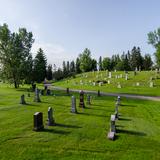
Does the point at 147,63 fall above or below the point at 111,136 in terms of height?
above

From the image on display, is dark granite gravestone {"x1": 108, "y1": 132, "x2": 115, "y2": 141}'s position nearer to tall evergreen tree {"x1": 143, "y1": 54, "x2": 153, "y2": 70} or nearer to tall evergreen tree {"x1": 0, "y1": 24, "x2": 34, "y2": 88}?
tall evergreen tree {"x1": 0, "y1": 24, "x2": 34, "y2": 88}

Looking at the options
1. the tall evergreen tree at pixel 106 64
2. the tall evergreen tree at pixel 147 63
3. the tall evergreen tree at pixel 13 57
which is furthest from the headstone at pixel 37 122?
the tall evergreen tree at pixel 106 64

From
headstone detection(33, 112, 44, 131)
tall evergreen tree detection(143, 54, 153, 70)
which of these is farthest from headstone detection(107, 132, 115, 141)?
tall evergreen tree detection(143, 54, 153, 70)

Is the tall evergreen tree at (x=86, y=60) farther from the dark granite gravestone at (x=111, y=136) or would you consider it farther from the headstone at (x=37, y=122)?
the dark granite gravestone at (x=111, y=136)

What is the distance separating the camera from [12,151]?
8875 mm

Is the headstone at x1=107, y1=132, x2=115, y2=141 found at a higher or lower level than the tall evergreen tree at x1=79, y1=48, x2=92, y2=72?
lower

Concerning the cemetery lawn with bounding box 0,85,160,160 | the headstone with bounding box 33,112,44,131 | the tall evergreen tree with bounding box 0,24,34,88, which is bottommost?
the cemetery lawn with bounding box 0,85,160,160

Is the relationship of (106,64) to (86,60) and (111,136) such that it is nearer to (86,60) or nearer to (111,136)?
(86,60)

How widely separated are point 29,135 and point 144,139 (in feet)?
18.8

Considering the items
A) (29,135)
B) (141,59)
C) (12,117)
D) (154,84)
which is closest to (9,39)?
(154,84)

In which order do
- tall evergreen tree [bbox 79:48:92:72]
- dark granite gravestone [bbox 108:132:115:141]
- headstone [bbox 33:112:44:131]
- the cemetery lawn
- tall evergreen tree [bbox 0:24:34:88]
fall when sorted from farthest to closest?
tall evergreen tree [bbox 79:48:92:72] → tall evergreen tree [bbox 0:24:34:88] → headstone [bbox 33:112:44:131] → dark granite gravestone [bbox 108:132:115:141] → the cemetery lawn

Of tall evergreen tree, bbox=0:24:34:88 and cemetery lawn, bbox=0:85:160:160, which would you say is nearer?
cemetery lawn, bbox=0:85:160:160

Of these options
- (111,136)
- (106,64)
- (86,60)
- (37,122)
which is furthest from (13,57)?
(106,64)

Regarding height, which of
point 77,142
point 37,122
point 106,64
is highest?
point 106,64
